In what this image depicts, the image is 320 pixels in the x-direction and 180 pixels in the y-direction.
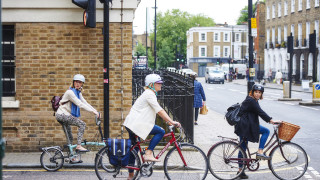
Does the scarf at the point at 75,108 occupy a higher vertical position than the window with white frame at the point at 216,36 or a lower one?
lower

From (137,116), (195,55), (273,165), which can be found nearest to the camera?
(137,116)

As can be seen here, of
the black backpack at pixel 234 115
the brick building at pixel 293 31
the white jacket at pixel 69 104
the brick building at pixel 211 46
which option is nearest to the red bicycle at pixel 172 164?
the black backpack at pixel 234 115

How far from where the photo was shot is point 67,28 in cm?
1076

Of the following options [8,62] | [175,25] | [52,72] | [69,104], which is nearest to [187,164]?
[69,104]

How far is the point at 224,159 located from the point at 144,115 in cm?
170

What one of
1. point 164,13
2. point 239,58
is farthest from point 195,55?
point 164,13

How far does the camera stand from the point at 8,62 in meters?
10.8

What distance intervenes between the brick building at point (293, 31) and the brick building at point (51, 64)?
39772 mm

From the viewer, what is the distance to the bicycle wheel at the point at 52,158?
9.04 metres

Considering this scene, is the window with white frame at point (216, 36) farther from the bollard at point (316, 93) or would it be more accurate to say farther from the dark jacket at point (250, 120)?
the dark jacket at point (250, 120)

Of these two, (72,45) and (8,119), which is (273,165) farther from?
(8,119)

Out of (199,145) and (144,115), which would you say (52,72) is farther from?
(144,115)

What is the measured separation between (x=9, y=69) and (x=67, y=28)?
1.50 meters

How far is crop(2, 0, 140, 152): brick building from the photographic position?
10680 millimetres
